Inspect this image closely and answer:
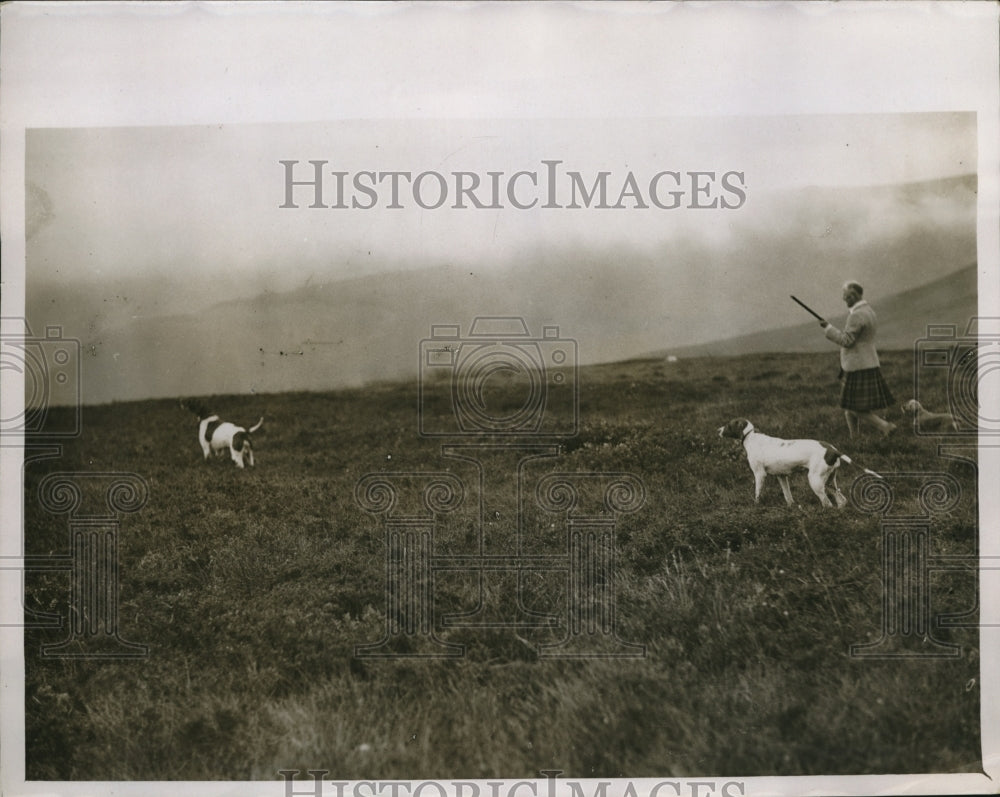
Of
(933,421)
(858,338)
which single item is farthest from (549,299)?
(933,421)

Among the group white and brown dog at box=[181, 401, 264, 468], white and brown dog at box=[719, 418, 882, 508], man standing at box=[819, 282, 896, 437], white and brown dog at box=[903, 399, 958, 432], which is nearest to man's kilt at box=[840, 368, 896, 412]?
man standing at box=[819, 282, 896, 437]

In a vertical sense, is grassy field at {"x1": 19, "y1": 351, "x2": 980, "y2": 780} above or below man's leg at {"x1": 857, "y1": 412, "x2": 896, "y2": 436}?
below

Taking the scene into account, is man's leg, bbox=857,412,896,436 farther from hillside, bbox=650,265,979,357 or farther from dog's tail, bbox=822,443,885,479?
hillside, bbox=650,265,979,357

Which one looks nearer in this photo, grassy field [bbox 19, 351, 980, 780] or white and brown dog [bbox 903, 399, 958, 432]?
grassy field [bbox 19, 351, 980, 780]

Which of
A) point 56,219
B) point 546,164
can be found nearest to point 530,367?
point 546,164

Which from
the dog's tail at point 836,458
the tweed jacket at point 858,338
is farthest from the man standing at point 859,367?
the dog's tail at point 836,458

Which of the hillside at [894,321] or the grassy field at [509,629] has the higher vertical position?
the hillside at [894,321]

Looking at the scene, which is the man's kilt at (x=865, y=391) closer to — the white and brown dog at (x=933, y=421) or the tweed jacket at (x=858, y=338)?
the tweed jacket at (x=858, y=338)

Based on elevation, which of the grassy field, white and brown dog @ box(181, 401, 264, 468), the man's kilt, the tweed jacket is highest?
the tweed jacket
